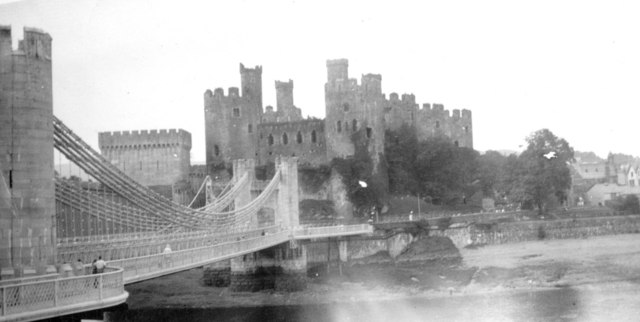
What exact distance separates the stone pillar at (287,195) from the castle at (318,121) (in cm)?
805

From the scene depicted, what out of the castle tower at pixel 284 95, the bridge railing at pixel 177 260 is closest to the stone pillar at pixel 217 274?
the bridge railing at pixel 177 260

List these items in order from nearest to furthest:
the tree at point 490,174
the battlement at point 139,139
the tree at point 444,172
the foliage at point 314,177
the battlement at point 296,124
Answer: the foliage at point 314,177 < the tree at point 444,172 < the battlement at point 139,139 < the tree at point 490,174 < the battlement at point 296,124

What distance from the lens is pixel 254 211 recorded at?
92.7ft

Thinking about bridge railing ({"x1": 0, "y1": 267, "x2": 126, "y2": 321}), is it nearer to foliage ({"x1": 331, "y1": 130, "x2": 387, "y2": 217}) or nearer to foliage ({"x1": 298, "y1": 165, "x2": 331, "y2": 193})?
foliage ({"x1": 331, "y1": 130, "x2": 387, "y2": 217})

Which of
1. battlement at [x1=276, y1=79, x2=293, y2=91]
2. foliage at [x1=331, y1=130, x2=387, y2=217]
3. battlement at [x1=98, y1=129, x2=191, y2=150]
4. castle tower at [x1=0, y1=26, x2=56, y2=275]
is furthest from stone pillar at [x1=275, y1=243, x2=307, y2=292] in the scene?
castle tower at [x1=0, y1=26, x2=56, y2=275]

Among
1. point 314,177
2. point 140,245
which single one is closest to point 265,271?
A: point 314,177

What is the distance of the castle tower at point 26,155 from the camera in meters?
9.62

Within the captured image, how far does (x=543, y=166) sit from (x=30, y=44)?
27475 mm

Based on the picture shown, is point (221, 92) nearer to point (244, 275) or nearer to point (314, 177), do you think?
point (314, 177)

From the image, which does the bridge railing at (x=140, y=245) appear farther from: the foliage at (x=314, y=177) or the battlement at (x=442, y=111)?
the battlement at (x=442, y=111)

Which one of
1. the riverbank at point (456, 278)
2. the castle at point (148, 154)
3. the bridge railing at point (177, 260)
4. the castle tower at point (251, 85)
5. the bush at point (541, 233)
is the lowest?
the riverbank at point (456, 278)

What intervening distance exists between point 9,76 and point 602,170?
34548mm

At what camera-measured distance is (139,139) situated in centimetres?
4041

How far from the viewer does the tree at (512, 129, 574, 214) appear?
3480cm
